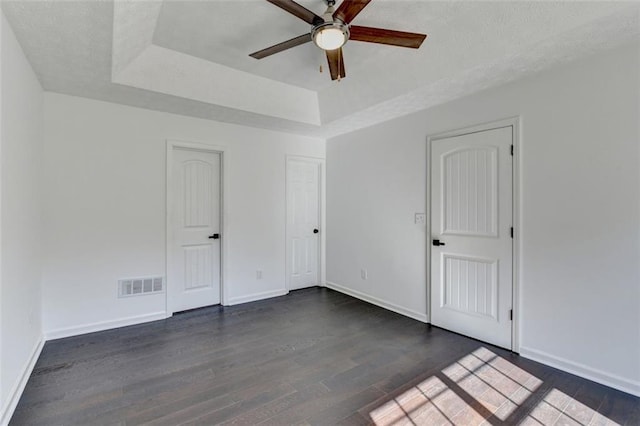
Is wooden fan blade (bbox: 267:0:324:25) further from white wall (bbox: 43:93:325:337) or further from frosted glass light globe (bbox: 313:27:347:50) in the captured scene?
white wall (bbox: 43:93:325:337)

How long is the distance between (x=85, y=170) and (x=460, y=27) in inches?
149

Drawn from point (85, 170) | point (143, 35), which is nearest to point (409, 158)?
point (143, 35)

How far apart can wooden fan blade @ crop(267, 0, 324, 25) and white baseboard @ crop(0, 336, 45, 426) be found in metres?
2.92

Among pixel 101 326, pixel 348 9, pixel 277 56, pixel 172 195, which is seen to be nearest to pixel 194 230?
pixel 172 195

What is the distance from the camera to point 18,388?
2.11 metres

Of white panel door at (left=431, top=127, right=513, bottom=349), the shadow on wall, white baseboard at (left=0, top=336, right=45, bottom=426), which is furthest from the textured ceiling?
the shadow on wall

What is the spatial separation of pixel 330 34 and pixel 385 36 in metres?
0.39

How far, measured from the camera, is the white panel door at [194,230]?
12.5 ft

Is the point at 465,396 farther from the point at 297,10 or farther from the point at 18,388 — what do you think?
the point at 18,388

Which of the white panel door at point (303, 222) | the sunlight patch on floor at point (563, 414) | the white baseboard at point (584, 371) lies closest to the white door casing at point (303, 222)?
the white panel door at point (303, 222)

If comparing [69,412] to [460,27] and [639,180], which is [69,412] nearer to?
[460,27]

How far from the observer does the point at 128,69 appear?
9.21 feet

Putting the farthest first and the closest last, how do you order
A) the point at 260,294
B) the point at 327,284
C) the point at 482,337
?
the point at 327,284, the point at 260,294, the point at 482,337

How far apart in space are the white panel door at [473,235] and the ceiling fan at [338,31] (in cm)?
138
